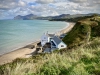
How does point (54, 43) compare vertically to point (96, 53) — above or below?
below

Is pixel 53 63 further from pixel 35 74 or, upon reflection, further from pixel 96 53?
pixel 96 53

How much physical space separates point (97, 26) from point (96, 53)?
4944 centimetres

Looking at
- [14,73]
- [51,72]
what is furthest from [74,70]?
[14,73]

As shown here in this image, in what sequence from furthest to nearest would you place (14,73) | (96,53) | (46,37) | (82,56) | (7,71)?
1. (46,37)
2. (96,53)
3. (82,56)
4. (7,71)
5. (14,73)

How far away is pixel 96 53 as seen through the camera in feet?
30.1

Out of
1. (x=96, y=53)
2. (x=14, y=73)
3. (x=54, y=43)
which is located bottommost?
(x=54, y=43)

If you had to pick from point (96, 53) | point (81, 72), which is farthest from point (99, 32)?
point (81, 72)

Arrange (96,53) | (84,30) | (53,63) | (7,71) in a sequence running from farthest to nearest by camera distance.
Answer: (84,30), (96,53), (53,63), (7,71)

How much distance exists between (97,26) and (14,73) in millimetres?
53977

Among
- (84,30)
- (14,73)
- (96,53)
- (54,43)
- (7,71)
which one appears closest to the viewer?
(14,73)

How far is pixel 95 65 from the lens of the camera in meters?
6.96

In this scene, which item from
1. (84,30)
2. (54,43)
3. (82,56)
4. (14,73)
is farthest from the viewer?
(84,30)

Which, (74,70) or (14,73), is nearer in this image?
(14,73)

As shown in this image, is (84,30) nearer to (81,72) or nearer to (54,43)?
(54,43)
